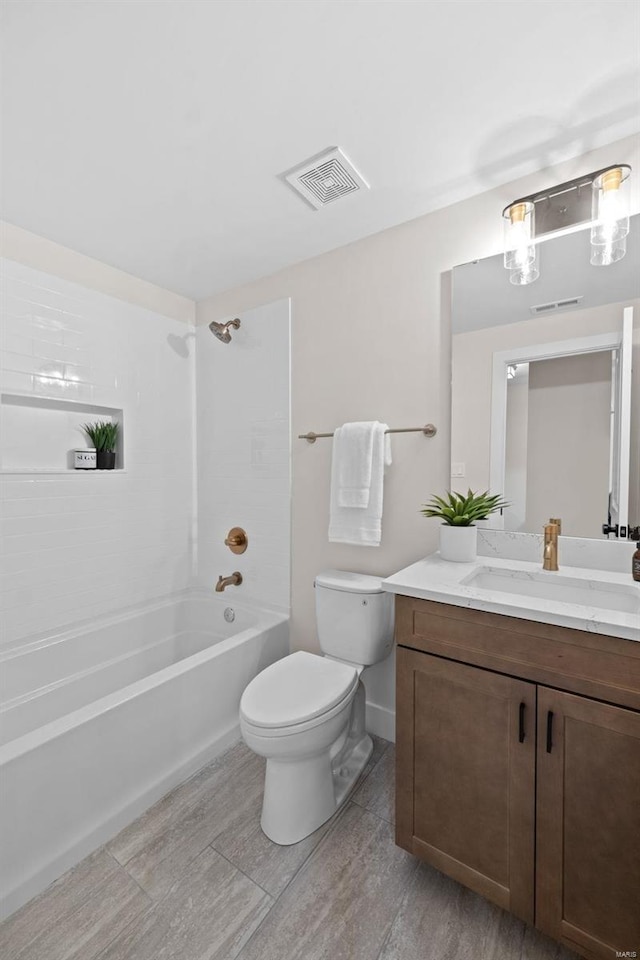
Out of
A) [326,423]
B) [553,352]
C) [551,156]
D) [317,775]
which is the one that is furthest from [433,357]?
[317,775]

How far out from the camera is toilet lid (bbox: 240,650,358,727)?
4.58ft

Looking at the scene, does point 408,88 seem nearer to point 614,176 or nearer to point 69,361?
point 614,176

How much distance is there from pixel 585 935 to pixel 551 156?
225 centimetres

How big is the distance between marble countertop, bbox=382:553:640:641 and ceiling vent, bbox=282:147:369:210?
56.5 inches

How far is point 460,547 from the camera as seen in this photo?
5.06ft

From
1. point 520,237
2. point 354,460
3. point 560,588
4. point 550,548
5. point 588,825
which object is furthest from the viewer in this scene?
point 354,460

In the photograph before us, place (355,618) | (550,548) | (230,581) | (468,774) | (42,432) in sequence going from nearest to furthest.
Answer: (468,774) < (550,548) < (355,618) < (42,432) < (230,581)

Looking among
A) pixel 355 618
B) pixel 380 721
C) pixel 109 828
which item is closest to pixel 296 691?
pixel 355 618

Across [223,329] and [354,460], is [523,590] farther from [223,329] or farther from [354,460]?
[223,329]

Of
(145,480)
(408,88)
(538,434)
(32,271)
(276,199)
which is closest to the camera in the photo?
(408,88)

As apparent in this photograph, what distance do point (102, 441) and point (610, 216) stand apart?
2349 mm

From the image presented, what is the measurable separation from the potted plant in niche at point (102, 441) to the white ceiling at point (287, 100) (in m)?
0.94

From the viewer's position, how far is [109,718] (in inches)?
57.8

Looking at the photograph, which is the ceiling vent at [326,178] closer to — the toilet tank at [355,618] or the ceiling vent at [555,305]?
the ceiling vent at [555,305]
